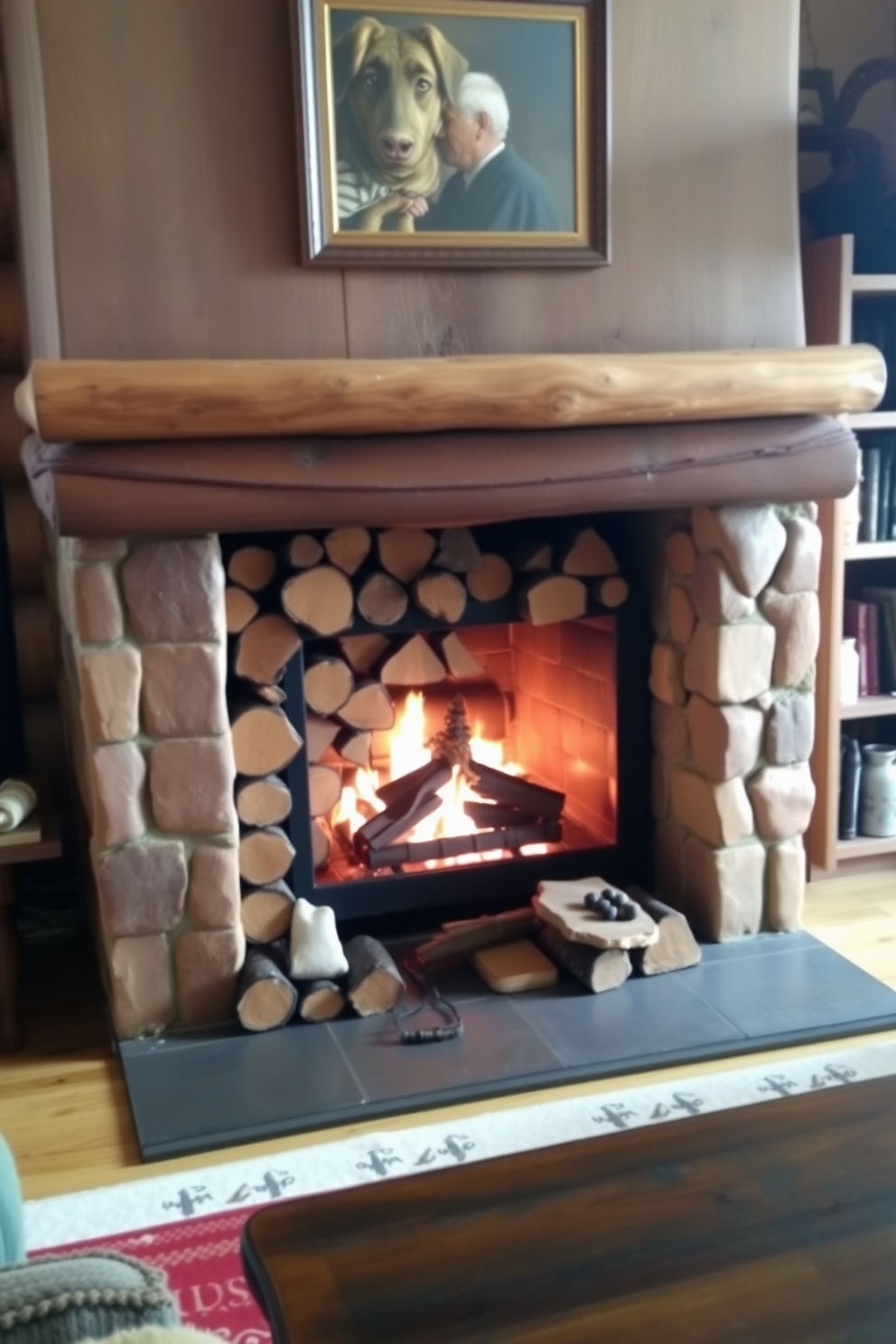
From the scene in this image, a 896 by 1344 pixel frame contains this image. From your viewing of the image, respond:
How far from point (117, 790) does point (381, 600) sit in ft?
1.94

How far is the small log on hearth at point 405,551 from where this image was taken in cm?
247

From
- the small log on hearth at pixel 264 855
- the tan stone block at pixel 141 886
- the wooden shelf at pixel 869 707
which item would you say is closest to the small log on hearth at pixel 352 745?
the small log on hearth at pixel 264 855

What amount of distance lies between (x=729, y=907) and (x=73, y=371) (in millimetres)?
1557

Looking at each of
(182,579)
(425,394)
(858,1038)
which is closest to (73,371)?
(182,579)

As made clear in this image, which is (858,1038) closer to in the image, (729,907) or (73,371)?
(729,907)

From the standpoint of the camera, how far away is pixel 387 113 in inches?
85.7

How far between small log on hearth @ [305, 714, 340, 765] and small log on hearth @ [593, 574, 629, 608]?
22.8 inches

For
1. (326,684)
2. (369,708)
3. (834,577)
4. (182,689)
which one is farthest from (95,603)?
(834,577)

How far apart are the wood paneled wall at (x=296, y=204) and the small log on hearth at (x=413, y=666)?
601 millimetres

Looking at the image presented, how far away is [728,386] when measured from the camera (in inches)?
89.6

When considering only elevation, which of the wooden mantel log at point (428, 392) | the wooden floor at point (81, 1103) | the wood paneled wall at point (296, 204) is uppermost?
the wood paneled wall at point (296, 204)

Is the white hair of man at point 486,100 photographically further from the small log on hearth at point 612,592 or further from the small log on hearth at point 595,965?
the small log on hearth at point 595,965

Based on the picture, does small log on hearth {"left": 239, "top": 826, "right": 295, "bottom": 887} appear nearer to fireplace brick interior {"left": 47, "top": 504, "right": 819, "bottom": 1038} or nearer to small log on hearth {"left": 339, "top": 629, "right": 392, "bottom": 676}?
fireplace brick interior {"left": 47, "top": 504, "right": 819, "bottom": 1038}

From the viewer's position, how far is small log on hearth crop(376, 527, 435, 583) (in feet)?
8.09
